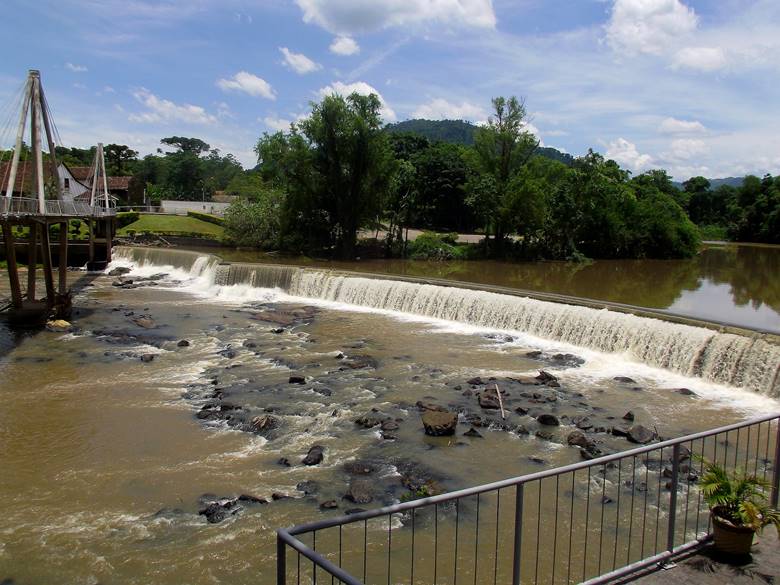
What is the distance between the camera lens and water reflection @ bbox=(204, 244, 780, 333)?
2800cm

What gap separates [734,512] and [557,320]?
617 inches

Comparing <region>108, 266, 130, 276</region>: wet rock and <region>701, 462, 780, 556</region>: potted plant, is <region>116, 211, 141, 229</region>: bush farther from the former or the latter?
<region>701, 462, 780, 556</region>: potted plant

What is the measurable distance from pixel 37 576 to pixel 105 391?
8322mm

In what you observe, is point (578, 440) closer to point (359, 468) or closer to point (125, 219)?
point (359, 468)

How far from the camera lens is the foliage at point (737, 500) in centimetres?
605

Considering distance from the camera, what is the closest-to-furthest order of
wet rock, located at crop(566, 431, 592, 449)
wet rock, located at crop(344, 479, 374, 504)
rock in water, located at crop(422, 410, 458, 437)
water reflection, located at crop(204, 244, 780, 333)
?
wet rock, located at crop(344, 479, 374, 504) < wet rock, located at crop(566, 431, 592, 449) < rock in water, located at crop(422, 410, 458, 437) < water reflection, located at crop(204, 244, 780, 333)

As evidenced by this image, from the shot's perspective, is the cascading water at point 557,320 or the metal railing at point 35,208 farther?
the metal railing at point 35,208

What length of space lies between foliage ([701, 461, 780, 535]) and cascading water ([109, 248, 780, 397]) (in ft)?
34.8

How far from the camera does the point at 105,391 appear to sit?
15.9 m

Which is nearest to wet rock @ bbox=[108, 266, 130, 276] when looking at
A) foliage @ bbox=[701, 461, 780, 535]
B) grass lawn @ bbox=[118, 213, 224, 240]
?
grass lawn @ bbox=[118, 213, 224, 240]

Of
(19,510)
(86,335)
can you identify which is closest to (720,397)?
(19,510)

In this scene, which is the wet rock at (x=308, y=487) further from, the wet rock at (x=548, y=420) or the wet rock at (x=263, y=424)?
the wet rock at (x=548, y=420)

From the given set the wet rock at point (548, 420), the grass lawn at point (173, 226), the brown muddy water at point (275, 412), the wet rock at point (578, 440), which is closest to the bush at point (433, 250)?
the grass lawn at point (173, 226)

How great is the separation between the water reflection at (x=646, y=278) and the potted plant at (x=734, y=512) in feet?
62.0
